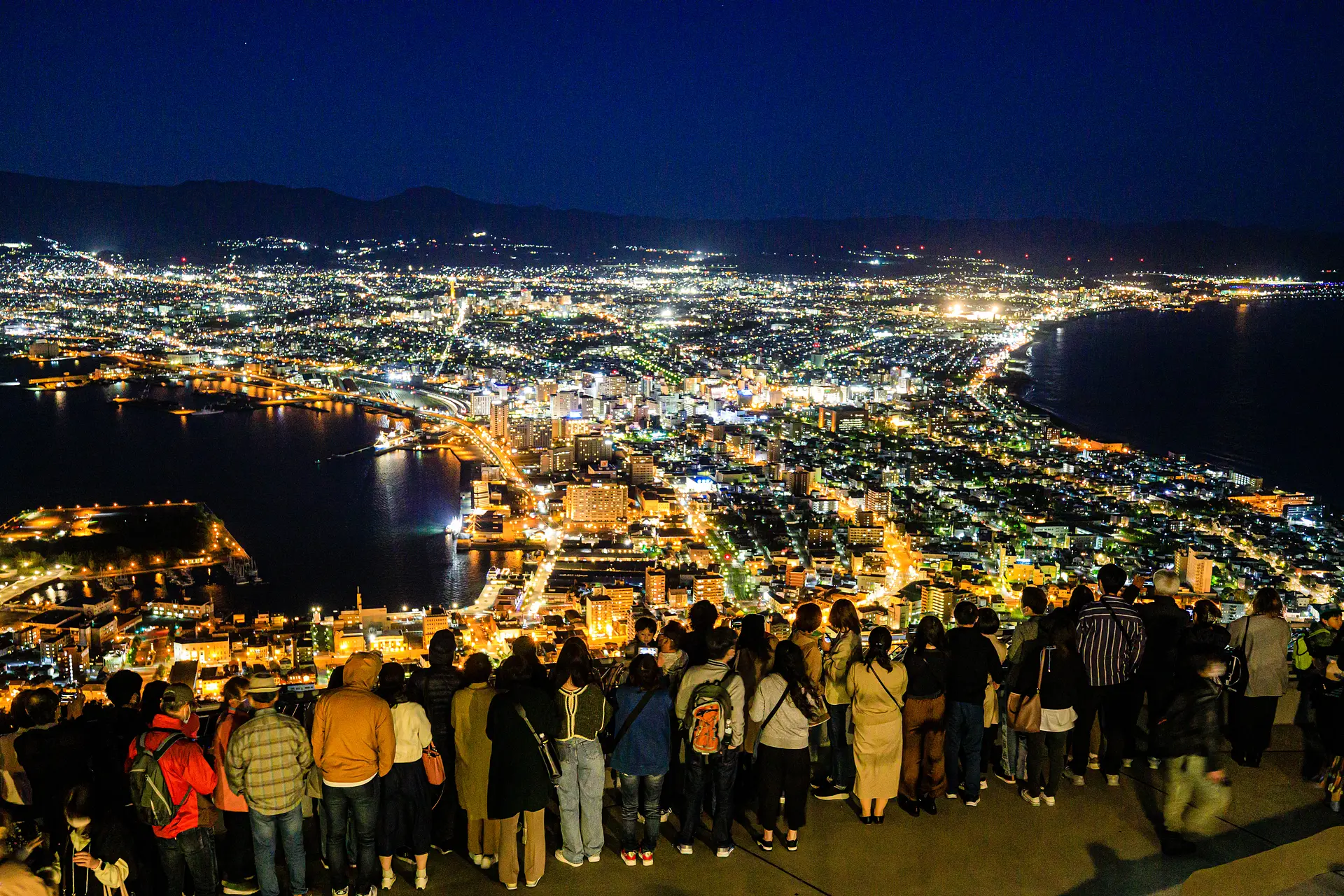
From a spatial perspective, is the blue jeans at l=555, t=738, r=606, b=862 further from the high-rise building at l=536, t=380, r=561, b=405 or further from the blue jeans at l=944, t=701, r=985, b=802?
A: the high-rise building at l=536, t=380, r=561, b=405

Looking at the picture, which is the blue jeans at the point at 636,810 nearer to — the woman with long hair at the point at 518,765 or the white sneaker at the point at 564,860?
the white sneaker at the point at 564,860

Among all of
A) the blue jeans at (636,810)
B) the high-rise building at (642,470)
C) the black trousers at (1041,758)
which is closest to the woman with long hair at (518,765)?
the blue jeans at (636,810)

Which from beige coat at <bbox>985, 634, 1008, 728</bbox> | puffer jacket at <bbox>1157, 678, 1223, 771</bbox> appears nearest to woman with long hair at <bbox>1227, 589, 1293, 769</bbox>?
puffer jacket at <bbox>1157, 678, 1223, 771</bbox>

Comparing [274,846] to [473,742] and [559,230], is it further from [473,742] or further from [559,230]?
[559,230]

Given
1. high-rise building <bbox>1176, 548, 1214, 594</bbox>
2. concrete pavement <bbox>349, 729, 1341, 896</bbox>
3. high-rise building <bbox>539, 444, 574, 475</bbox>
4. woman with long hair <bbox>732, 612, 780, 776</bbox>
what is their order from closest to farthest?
concrete pavement <bbox>349, 729, 1341, 896</bbox>, woman with long hair <bbox>732, 612, 780, 776</bbox>, high-rise building <bbox>1176, 548, 1214, 594</bbox>, high-rise building <bbox>539, 444, 574, 475</bbox>

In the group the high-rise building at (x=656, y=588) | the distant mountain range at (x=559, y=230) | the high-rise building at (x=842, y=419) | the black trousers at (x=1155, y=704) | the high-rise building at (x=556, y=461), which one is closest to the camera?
the black trousers at (x=1155, y=704)

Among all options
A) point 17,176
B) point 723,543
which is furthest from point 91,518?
point 17,176

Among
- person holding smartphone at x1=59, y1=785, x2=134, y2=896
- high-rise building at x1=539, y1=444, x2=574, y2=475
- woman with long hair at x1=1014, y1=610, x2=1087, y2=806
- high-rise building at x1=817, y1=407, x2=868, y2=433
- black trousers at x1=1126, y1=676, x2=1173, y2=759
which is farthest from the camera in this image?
high-rise building at x1=817, y1=407, x2=868, y2=433
